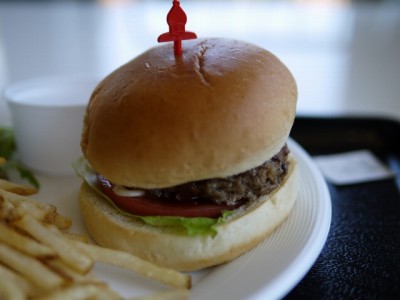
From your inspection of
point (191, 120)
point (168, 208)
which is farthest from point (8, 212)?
point (191, 120)

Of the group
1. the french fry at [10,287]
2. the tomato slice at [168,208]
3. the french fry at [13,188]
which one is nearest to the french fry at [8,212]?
the french fry at [10,287]

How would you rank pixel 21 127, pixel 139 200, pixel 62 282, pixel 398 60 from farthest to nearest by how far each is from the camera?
pixel 398 60
pixel 21 127
pixel 139 200
pixel 62 282

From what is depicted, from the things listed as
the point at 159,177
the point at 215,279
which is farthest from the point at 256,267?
the point at 159,177

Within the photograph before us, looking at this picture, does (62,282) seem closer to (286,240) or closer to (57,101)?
(286,240)

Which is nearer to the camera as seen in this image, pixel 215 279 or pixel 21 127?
pixel 215 279

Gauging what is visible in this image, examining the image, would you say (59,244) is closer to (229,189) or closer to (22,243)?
(22,243)

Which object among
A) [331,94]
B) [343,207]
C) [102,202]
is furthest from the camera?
[331,94]

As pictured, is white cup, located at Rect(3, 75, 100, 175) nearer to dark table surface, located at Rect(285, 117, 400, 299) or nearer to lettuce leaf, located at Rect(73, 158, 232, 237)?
lettuce leaf, located at Rect(73, 158, 232, 237)
